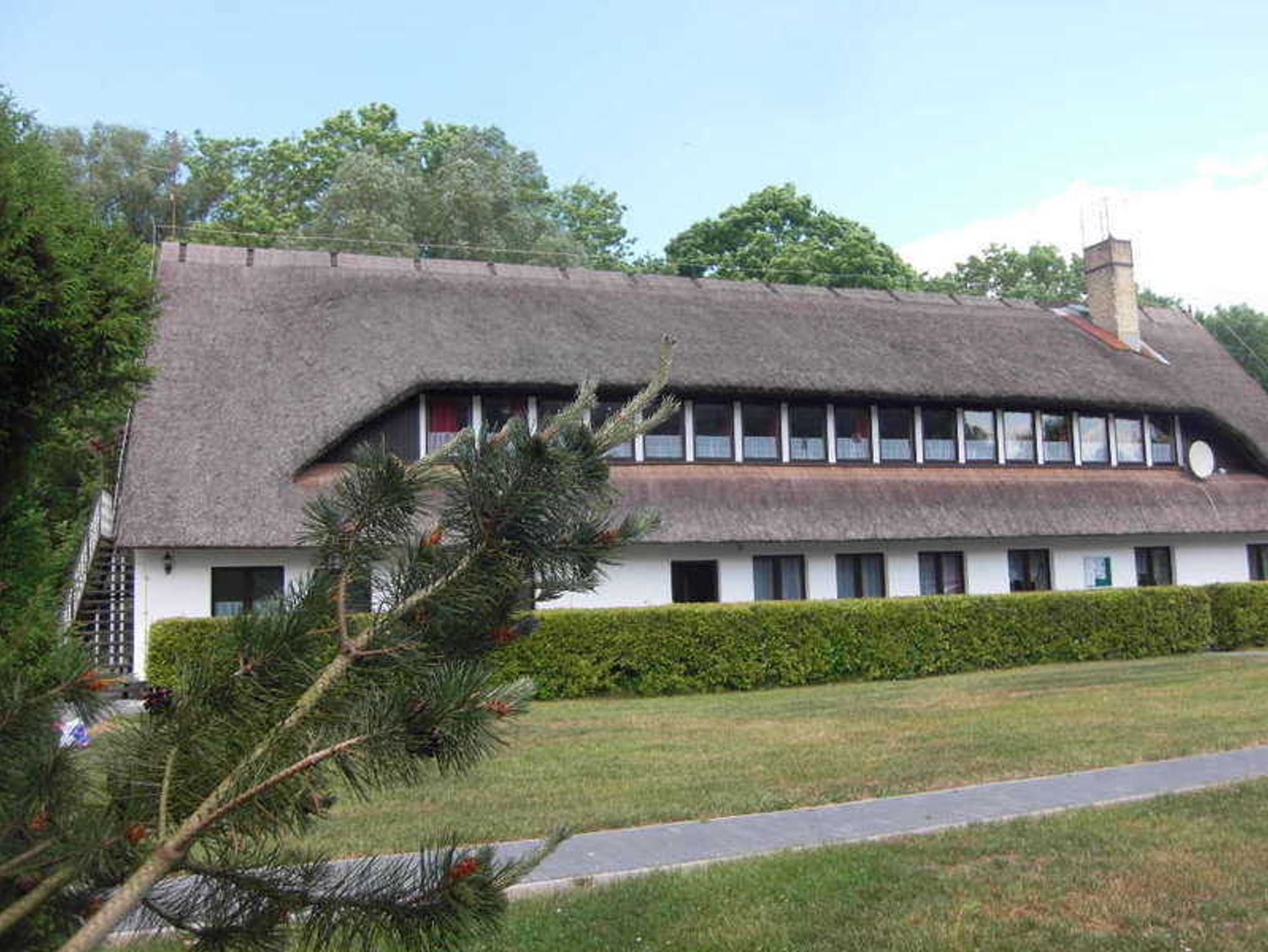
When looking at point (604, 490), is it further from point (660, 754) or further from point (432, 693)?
point (660, 754)

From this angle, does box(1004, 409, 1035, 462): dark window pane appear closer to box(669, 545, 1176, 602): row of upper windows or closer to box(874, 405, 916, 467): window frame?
box(669, 545, 1176, 602): row of upper windows

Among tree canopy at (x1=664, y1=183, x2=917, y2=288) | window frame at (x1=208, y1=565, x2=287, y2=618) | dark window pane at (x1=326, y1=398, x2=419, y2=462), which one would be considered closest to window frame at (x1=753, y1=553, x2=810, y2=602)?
dark window pane at (x1=326, y1=398, x2=419, y2=462)

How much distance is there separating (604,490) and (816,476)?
70.3 ft

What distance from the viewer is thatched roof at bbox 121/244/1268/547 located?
65.3ft

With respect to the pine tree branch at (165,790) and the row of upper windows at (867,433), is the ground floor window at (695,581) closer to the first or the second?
the row of upper windows at (867,433)

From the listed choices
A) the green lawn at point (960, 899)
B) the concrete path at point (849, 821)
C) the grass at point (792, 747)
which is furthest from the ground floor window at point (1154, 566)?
the green lawn at point (960, 899)

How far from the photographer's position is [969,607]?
73.0 feet

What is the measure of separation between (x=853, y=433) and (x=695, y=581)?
207 inches

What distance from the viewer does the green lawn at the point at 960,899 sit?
584cm

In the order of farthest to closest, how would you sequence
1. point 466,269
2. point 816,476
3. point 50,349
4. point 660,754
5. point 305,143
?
point 305,143
point 466,269
point 816,476
point 660,754
point 50,349

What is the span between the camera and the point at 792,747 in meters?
12.5

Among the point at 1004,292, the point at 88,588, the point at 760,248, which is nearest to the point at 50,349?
the point at 88,588

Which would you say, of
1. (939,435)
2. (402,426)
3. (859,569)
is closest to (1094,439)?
(939,435)

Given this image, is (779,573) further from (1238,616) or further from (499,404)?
(1238,616)
